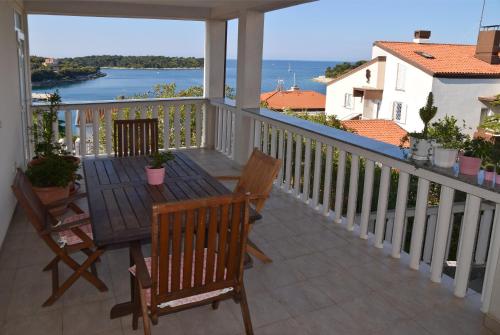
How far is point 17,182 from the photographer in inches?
97.9

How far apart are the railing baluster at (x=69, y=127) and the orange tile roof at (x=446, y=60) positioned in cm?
556

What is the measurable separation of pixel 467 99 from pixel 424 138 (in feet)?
9.53

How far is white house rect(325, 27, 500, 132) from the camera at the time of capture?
4838 mm

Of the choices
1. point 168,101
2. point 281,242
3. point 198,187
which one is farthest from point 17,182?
point 168,101

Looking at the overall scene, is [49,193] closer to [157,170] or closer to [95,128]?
[157,170]

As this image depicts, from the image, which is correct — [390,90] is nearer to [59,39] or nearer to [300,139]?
[300,139]

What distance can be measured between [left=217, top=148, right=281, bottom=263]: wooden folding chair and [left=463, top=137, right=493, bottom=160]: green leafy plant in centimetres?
131

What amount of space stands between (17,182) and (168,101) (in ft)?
14.6

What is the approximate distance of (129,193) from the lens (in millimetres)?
2857

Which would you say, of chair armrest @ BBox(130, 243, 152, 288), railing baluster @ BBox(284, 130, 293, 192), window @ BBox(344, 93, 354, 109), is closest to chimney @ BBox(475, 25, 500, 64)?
railing baluster @ BBox(284, 130, 293, 192)

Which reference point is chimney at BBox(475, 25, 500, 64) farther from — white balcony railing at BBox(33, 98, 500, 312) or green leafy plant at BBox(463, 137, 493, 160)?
green leafy plant at BBox(463, 137, 493, 160)

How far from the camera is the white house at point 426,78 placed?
4838 mm

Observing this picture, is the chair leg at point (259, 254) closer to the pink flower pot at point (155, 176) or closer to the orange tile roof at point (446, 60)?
the pink flower pot at point (155, 176)

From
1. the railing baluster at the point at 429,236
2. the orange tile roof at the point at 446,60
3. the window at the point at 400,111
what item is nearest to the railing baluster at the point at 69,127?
the railing baluster at the point at 429,236
